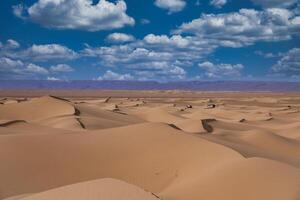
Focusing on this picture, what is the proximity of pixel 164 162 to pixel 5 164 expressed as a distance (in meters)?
2.82

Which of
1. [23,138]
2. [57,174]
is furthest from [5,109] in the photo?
[57,174]

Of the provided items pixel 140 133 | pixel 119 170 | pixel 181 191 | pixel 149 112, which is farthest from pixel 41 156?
pixel 149 112

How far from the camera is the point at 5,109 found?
20.4m

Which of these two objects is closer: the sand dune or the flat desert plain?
the sand dune

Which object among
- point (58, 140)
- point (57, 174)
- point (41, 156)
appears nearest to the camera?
point (57, 174)

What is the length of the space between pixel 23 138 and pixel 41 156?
3.09 ft

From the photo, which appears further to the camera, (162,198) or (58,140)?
(58,140)

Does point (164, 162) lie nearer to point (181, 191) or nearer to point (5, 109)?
point (181, 191)

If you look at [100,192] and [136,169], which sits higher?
[100,192]

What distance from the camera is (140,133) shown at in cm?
938

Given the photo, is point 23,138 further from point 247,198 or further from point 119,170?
point 247,198

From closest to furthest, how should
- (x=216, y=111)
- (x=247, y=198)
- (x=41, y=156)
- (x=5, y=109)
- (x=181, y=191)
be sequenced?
(x=247, y=198), (x=181, y=191), (x=41, y=156), (x=5, y=109), (x=216, y=111)

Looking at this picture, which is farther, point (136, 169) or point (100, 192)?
point (136, 169)

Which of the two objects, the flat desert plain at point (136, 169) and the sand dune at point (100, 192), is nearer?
the sand dune at point (100, 192)
